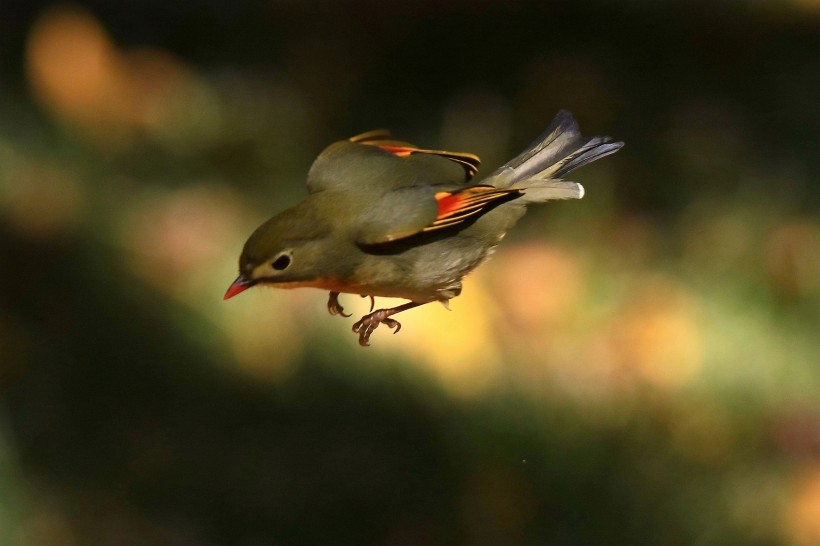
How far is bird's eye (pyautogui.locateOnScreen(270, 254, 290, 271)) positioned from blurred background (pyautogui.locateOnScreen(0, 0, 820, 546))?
1.49m

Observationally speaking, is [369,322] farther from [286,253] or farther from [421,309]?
[421,309]

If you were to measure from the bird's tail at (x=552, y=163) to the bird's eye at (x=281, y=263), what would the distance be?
289 millimetres

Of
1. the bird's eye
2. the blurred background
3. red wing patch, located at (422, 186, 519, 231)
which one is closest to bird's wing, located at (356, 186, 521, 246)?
red wing patch, located at (422, 186, 519, 231)

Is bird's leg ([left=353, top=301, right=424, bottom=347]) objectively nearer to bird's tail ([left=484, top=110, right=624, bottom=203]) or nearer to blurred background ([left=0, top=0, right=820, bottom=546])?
bird's tail ([left=484, top=110, right=624, bottom=203])

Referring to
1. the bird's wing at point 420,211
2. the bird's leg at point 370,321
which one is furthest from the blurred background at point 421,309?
the bird's wing at point 420,211

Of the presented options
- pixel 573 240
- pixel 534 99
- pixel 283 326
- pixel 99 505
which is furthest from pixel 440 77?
pixel 99 505

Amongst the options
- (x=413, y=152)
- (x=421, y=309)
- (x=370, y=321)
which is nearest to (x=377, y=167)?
(x=413, y=152)

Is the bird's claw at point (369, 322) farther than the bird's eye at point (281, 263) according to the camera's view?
Yes

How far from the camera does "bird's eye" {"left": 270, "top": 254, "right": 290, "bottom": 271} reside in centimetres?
109

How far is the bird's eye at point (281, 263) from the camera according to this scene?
3.59 feet

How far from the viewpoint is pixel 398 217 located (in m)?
1.18

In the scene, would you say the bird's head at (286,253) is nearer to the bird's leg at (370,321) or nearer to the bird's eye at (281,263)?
the bird's eye at (281,263)

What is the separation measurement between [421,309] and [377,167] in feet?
4.88

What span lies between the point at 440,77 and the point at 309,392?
33.8 inches
